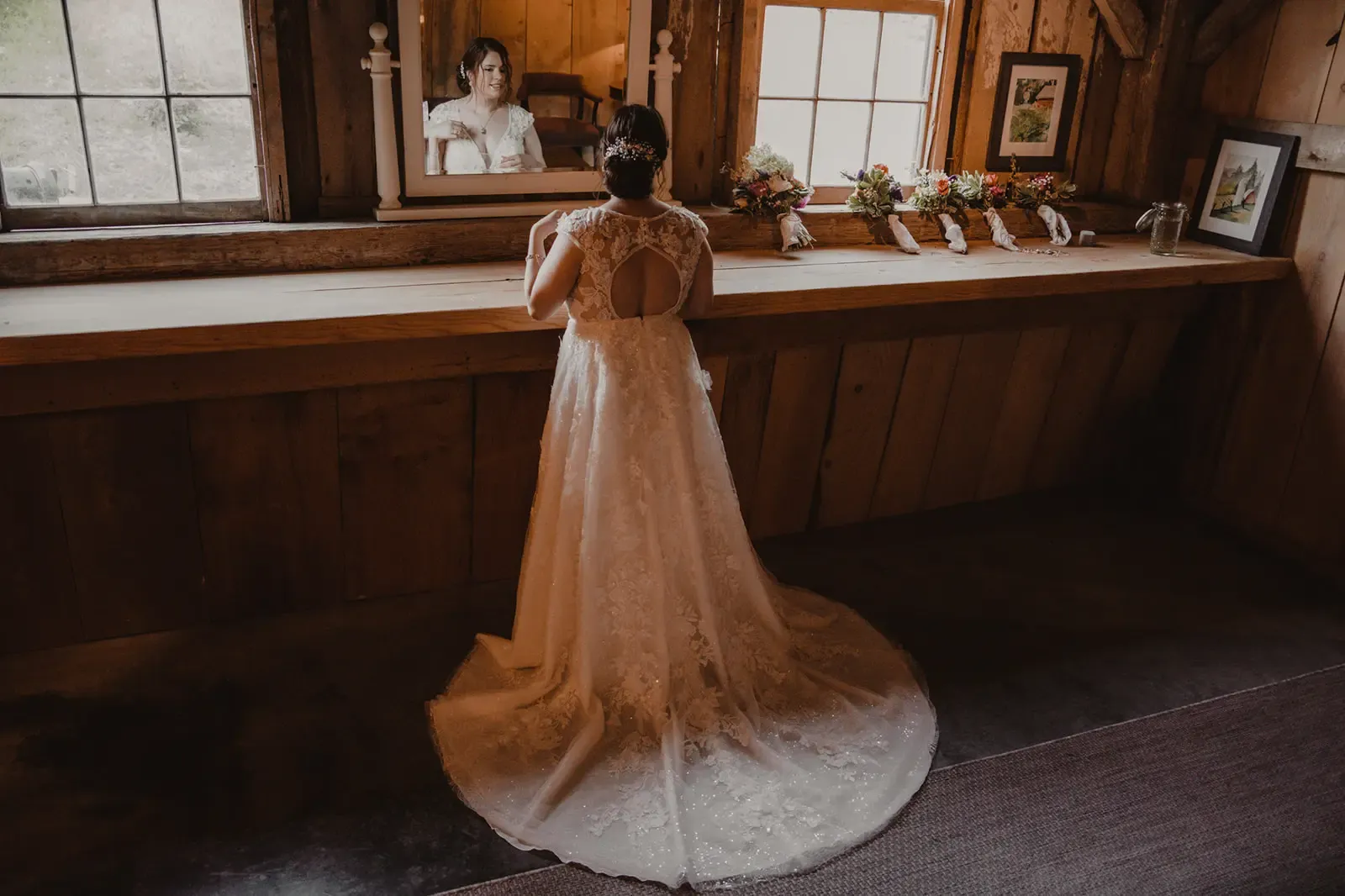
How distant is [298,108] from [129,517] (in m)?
1.30

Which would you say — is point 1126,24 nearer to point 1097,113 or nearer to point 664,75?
point 1097,113

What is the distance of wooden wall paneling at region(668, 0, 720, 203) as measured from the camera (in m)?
3.41

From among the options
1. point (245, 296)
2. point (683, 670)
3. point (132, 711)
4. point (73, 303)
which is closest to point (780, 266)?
point (683, 670)

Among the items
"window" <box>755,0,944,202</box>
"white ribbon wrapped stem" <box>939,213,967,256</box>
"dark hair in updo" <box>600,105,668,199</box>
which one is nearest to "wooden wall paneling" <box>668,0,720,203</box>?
"window" <box>755,0,944,202</box>

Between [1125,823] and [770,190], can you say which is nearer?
[1125,823]

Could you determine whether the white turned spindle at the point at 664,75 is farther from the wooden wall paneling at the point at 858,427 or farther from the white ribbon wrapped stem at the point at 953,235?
the white ribbon wrapped stem at the point at 953,235

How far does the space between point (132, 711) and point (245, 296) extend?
3.87 feet

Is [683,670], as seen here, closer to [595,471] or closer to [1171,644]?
[595,471]

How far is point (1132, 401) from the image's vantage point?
4484 millimetres

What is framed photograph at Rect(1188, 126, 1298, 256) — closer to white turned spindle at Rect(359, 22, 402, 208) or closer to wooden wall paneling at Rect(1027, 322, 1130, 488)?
wooden wall paneling at Rect(1027, 322, 1130, 488)

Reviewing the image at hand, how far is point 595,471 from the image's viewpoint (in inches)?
106

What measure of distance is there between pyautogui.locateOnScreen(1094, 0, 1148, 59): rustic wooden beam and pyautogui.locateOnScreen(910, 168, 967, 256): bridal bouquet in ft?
3.06

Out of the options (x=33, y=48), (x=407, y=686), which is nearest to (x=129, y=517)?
(x=407, y=686)

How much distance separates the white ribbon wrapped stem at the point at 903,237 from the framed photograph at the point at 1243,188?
141cm
